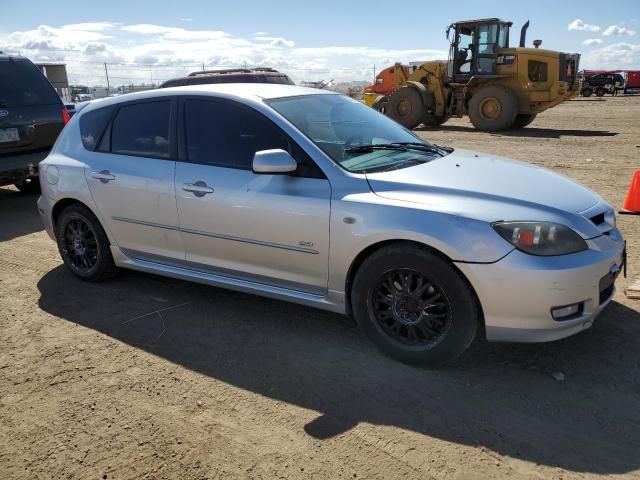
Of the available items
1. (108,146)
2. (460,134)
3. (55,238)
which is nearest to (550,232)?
(108,146)

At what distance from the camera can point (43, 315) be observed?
4.20 meters

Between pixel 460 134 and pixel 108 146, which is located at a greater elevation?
pixel 108 146

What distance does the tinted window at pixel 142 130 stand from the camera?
416 cm

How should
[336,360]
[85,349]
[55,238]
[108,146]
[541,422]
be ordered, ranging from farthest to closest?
[55,238], [108,146], [85,349], [336,360], [541,422]

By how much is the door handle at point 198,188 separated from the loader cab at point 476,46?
48.8ft

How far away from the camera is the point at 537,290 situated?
9.25 feet

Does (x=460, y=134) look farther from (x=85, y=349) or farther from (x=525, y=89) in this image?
(x=85, y=349)

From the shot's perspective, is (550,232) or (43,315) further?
(43,315)

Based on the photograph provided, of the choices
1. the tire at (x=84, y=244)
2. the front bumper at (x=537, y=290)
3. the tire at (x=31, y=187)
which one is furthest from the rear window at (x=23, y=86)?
the front bumper at (x=537, y=290)

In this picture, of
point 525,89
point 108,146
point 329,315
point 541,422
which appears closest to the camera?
point 541,422

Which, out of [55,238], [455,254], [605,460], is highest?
[455,254]

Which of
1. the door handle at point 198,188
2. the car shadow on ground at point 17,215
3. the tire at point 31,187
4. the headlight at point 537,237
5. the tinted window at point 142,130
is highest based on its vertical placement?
the tinted window at point 142,130

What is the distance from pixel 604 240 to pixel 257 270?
217 cm

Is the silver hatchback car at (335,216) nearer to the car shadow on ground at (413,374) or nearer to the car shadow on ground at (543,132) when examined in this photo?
the car shadow on ground at (413,374)
